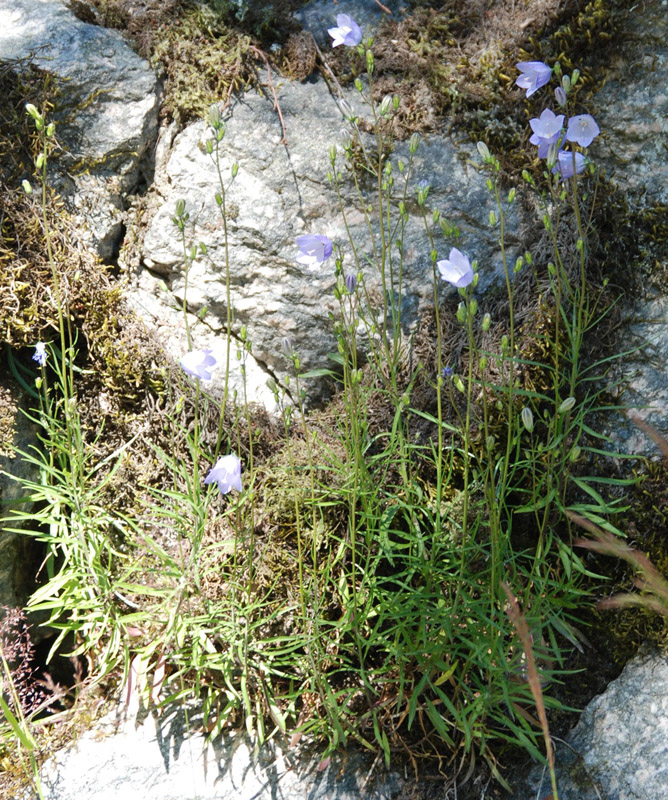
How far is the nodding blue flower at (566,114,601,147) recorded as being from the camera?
2.44 m

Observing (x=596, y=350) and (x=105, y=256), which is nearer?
(x=596, y=350)

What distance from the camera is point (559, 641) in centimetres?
279

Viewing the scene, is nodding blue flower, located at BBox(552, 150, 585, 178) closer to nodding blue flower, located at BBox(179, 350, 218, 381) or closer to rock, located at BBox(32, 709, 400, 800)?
nodding blue flower, located at BBox(179, 350, 218, 381)

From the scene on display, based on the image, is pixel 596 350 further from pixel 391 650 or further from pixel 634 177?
pixel 391 650

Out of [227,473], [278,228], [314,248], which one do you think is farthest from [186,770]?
[278,228]

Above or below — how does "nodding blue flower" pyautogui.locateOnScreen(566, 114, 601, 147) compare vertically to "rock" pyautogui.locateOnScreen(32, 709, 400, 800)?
above

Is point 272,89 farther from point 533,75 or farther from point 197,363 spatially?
point 197,363

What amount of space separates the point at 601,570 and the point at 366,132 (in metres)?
2.18

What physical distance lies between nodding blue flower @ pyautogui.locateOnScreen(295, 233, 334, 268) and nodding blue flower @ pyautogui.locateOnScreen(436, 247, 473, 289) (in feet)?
1.91

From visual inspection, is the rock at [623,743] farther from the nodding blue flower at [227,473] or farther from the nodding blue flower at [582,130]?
the nodding blue flower at [582,130]

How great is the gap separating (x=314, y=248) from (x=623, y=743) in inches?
79.7

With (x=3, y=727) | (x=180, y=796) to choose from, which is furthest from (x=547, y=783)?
(x=3, y=727)

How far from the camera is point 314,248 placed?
262 centimetres

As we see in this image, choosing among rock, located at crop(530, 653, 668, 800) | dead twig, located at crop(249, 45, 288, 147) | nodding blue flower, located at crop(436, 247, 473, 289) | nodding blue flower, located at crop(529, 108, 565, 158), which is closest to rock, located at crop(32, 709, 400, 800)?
rock, located at crop(530, 653, 668, 800)
